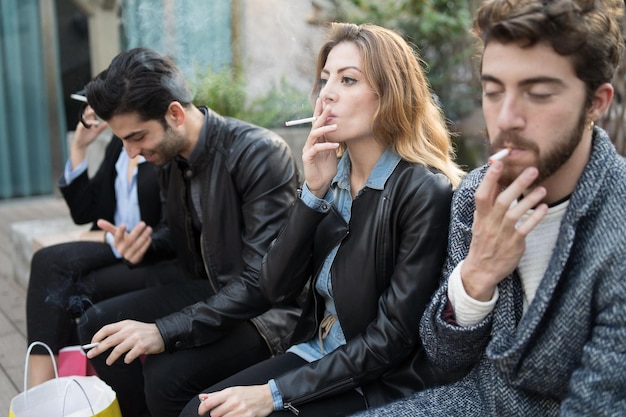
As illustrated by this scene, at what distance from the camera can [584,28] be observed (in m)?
1.30

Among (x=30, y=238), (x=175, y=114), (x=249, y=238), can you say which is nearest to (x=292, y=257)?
(x=249, y=238)

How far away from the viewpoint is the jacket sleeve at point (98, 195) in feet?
10.5

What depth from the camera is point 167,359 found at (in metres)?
2.22

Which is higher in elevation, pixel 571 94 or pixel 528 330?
pixel 571 94

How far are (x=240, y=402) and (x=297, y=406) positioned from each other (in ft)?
0.52

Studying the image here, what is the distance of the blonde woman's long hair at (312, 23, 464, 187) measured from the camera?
6.21ft

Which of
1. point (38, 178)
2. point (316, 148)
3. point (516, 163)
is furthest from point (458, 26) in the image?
point (516, 163)

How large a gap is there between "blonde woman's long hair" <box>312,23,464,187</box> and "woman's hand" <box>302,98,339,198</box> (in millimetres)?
151

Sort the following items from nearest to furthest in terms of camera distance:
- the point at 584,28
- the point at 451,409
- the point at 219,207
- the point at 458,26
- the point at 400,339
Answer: the point at 584,28 → the point at 451,409 → the point at 400,339 → the point at 219,207 → the point at 458,26

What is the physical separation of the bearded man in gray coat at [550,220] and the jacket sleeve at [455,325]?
0.02 meters

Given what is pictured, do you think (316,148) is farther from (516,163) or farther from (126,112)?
(126,112)

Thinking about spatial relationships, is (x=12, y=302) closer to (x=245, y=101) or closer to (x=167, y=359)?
(x=167, y=359)

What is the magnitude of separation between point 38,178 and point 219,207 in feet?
15.5

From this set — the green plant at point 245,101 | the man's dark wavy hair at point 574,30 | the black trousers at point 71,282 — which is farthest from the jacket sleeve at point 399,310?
the green plant at point 245,101
